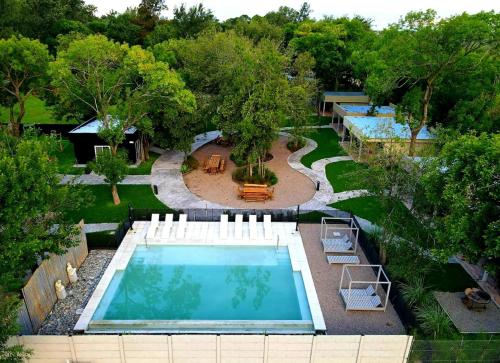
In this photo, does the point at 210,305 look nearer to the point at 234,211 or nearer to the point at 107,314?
the point at 107,314

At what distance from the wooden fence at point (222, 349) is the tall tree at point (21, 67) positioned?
22679mm

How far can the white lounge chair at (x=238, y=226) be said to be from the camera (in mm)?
17734

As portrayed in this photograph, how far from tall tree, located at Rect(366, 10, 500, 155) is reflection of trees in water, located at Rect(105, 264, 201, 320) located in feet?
52.2

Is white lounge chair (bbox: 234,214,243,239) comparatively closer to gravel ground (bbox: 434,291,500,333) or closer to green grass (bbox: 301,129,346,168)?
gravel ground (bbox: 434,291,500,333)

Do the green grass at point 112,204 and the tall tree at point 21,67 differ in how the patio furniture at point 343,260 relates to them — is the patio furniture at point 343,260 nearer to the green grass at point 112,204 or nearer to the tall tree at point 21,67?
the green grass at point 112,204

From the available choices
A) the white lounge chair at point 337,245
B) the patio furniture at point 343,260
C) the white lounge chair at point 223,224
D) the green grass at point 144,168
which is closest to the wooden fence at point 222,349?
the patio furniture at point 343,260

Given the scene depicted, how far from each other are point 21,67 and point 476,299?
98.1ft

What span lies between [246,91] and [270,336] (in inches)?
639

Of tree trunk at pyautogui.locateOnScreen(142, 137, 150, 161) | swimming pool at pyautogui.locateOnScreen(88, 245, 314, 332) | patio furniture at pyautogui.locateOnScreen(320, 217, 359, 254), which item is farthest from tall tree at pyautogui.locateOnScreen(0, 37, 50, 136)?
patio furniture at pyautogui.locateOnScreen(320, 217, 359, 254)

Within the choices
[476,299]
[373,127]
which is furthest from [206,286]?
[373,127]

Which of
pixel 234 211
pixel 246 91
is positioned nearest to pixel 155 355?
pixel 234 211

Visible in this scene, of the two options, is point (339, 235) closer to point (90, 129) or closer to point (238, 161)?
point (238, 161)

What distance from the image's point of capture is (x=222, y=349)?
1023 cm

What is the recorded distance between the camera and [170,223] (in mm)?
18172
